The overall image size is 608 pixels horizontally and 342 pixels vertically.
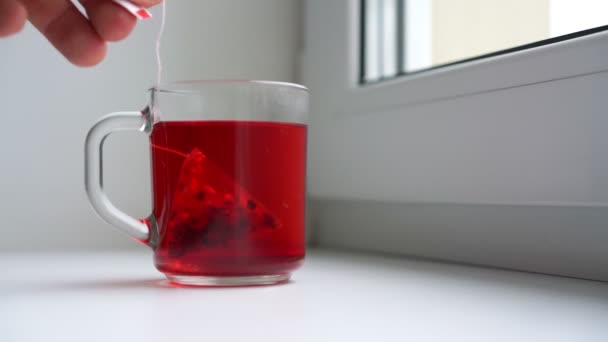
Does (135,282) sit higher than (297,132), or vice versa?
(297,132)

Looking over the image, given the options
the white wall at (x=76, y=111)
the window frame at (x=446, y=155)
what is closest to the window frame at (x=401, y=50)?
the window frame at (x=446, y=155)

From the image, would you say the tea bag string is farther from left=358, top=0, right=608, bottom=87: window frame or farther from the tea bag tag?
left=358, top=0, right=608, bottom=87: window frame

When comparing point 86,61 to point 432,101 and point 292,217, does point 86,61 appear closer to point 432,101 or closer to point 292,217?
point 292,217

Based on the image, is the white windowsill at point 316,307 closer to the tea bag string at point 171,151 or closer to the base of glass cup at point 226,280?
the base of glass cup at point 226,280

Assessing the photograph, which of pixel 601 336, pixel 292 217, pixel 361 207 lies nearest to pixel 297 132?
pixel 292 217

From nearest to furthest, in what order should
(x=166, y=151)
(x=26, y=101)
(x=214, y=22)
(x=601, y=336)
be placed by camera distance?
(x=601, y=336) → (x=166, y=151) → (x=26, y=101) → (x=214, y=22)

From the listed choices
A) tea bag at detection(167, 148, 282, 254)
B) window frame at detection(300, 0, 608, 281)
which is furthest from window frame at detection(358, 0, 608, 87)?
tea bag at detection(167, 148, 282, 254)

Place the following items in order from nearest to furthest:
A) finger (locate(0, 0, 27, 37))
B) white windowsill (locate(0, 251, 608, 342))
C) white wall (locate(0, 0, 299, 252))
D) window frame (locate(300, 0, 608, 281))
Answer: white windowsill (locate(0, 251, 608, 342)) < finger (locate(0, 0, 27, 37)) < window frame (locate(300, 0, 608, 281)) < white wall (locate(0, 0, 299, 252))

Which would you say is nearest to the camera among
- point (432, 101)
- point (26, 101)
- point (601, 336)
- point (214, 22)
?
point (601, 336)
